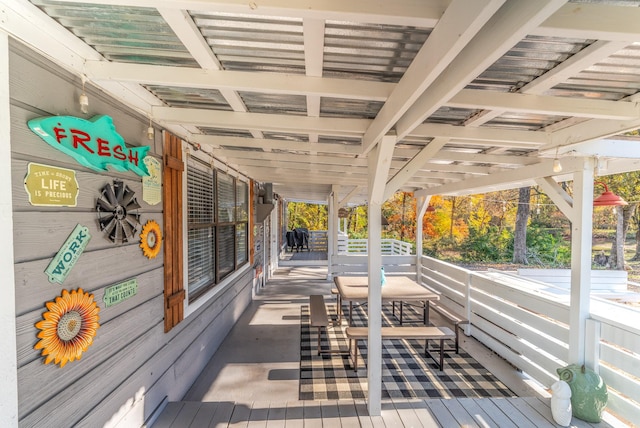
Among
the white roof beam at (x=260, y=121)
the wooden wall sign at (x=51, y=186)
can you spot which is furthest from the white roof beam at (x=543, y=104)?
the wooden wall sign at (x=51, y=186)

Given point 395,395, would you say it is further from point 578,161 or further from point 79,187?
point 79,187

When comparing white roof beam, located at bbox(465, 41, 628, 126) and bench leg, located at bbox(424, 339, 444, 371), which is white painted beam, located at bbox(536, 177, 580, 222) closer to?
white roof beam, located at bbox(465, 41, 628, 126)

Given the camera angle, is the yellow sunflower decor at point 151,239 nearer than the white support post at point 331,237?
Yes

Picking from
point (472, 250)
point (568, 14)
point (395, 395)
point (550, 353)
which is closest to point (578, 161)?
point (550, 353)

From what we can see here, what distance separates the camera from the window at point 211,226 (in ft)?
9.07

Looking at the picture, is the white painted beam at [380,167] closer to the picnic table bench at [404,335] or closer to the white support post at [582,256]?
the picnic table bench at [404,335]

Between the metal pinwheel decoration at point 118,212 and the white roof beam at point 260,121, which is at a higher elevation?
the white roof beam at point 260,121

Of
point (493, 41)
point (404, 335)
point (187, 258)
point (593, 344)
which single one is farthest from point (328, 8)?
point (593, 344)

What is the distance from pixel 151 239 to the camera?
1991 mm

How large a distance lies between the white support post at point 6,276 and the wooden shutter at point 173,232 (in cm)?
110

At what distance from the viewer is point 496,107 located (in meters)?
1.48

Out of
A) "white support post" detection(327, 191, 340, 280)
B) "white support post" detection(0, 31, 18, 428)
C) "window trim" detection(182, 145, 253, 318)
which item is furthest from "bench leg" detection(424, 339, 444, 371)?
"white support post" detection(327, 191, 340, 280)

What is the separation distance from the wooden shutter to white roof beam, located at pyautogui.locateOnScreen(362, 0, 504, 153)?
178 cm

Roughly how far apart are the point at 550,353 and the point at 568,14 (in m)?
3.14
